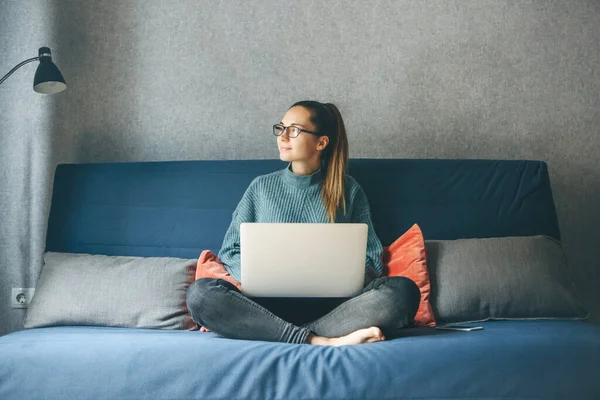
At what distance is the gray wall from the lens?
119 inches

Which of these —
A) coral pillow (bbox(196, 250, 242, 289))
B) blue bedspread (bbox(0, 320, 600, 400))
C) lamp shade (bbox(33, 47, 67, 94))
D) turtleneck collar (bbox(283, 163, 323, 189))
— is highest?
lamp shade (bbox(33, 47, 67, 94))

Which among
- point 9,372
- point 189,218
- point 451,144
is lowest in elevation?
point 9,372

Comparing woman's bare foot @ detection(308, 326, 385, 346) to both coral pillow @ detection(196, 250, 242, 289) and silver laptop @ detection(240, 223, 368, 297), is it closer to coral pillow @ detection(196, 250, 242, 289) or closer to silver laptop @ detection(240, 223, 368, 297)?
silver laptop @ detection(240, 223, 368, 297)

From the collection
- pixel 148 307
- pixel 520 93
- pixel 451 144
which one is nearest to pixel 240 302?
pixel 148 307

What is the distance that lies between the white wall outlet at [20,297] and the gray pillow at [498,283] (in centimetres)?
171

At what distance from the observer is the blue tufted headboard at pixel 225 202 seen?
Answer: 104 inches

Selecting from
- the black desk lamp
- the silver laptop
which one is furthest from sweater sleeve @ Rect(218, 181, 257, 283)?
the black desk lamp

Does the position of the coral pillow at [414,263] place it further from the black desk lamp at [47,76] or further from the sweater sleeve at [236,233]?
the black desk lamp at [47,76]

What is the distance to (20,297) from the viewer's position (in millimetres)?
3004

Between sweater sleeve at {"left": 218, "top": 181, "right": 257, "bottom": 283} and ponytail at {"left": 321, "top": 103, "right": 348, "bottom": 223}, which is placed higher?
ponytail at {"left": 321, "top": 103, "right": 348, "bottom": 223}

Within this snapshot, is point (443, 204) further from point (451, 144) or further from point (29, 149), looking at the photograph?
point (29, 149)

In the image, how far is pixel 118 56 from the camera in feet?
9.96

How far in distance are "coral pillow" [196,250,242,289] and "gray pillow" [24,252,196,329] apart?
6cm

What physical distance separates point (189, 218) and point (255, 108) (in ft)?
2.11
